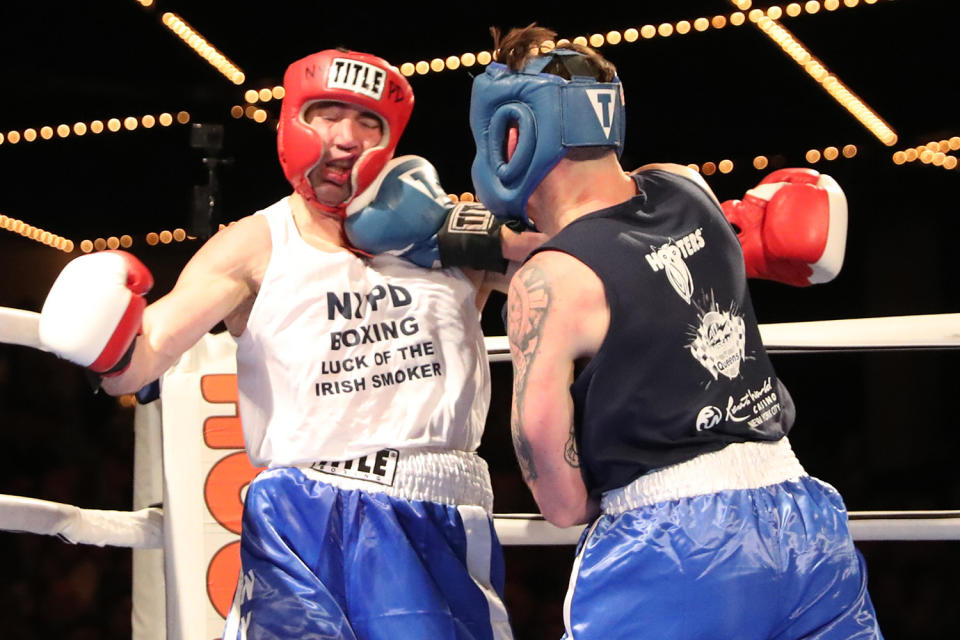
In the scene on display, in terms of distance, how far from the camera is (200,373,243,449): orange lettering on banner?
7.49 feet

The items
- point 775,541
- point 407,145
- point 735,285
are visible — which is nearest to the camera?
point 775,541

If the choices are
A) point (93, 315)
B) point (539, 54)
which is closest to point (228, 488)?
point (93, 315)

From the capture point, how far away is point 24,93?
208 inches

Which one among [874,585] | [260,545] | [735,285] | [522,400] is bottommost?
[874,585]

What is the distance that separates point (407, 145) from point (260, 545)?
382 centimetres

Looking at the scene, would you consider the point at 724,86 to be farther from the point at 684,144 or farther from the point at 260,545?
the point at 260,545

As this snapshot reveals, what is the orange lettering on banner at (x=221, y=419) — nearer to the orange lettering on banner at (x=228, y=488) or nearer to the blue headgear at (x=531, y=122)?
the orange lettering on banner at (x=228, y=488)

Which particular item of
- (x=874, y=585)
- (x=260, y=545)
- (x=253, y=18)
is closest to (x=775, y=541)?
(x=260, y=545)

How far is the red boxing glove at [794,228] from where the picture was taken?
183cm

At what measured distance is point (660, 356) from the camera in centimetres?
149

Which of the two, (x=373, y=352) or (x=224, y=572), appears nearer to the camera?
(x=373, y=352)

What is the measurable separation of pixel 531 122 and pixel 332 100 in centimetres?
48

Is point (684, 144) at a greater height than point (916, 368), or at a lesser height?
greater

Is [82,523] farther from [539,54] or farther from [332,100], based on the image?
[539,54]
